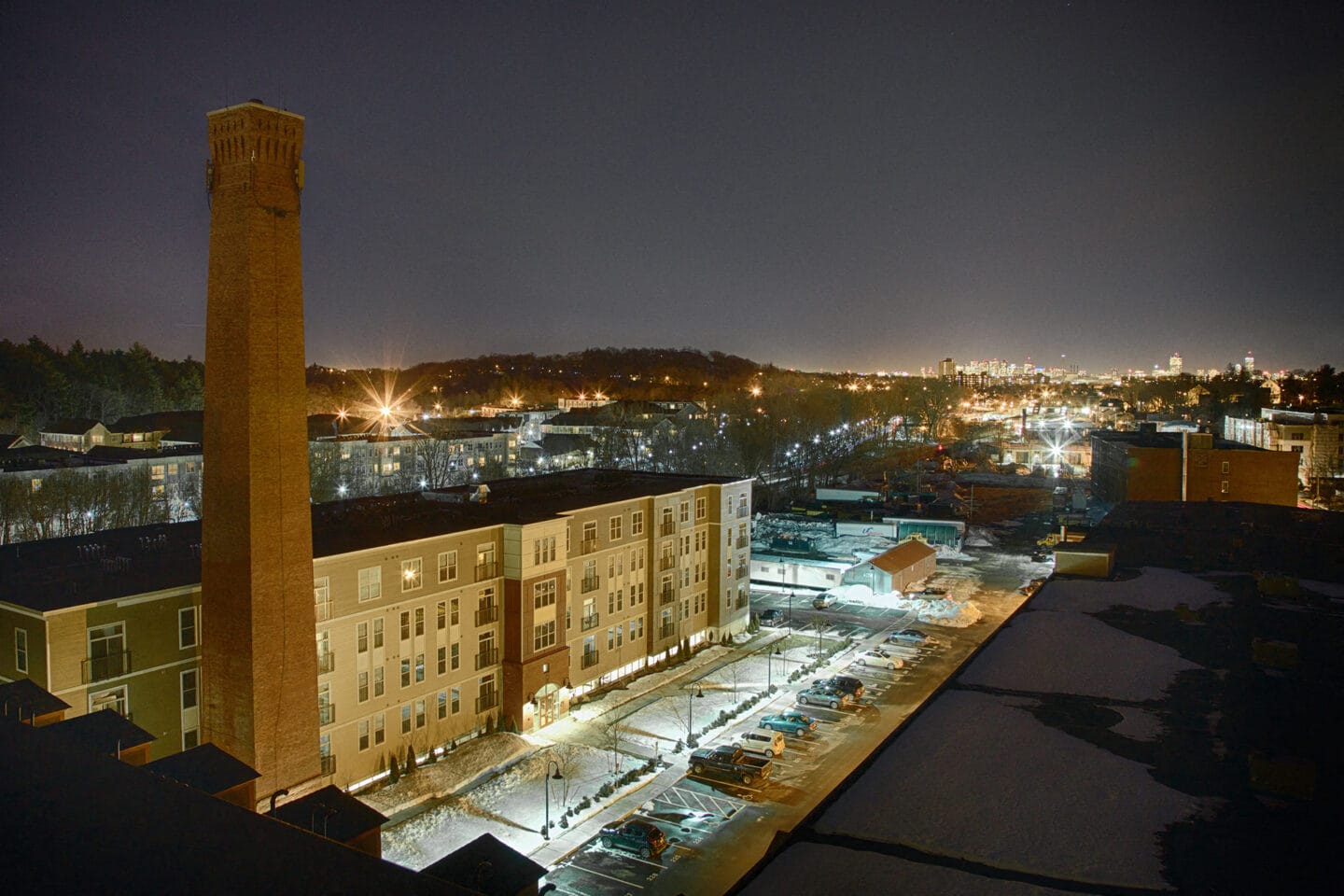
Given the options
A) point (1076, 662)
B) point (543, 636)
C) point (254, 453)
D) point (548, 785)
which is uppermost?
point (254, 453)

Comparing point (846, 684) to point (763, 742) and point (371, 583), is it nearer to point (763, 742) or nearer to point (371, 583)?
point (763, 742)

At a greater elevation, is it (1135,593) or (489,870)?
(1135,593)

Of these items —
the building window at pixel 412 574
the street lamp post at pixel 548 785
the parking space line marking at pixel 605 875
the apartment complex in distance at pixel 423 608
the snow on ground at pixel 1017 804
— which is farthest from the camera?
the building window at pixel 412 574

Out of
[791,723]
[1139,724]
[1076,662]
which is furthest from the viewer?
[791,723]

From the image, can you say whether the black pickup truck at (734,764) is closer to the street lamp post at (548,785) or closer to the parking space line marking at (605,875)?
the street lamp post at (548,785)

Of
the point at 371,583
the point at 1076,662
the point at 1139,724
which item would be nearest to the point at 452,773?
the point at 371,583

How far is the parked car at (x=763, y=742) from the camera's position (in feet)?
63.8

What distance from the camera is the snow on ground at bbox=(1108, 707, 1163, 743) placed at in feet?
34.6

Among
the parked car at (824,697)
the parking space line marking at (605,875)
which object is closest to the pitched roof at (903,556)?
the parked car at (824,697)

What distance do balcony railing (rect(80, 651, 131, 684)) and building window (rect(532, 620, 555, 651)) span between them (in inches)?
362

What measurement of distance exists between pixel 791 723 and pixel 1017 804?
41.6ft

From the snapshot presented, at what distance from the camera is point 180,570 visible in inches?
631

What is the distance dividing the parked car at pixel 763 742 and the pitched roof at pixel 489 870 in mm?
9293

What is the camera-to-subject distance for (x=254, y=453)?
585 inches
